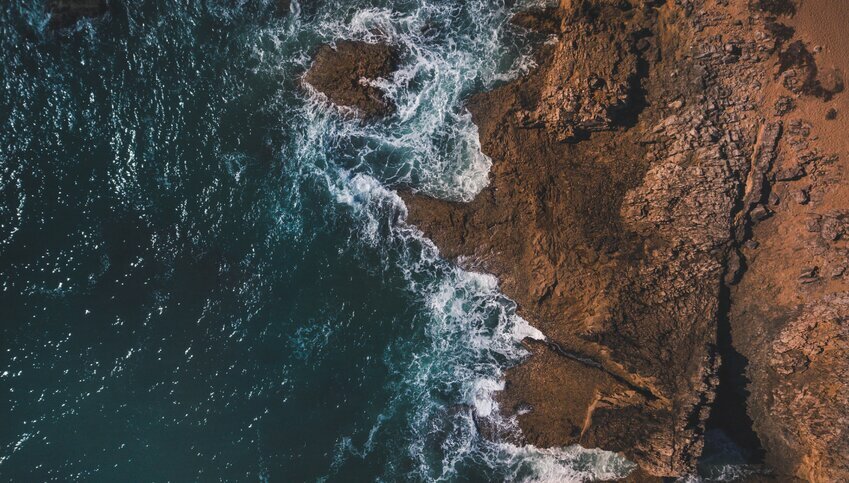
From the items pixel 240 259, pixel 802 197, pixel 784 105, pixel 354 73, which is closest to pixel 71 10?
pixel 354 73

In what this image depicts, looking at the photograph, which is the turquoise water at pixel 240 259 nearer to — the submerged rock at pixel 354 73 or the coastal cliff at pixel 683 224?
the submerged rock at pixel 354 73

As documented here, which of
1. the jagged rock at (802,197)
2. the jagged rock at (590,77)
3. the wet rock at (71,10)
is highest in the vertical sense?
the jagged rock at (590,77)

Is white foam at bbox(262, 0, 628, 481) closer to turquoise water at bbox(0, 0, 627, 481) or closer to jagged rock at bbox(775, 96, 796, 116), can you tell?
turquoise water at bbox(0, 0, 627, 481)

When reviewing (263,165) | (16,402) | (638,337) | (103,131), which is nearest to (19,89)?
(103,131)

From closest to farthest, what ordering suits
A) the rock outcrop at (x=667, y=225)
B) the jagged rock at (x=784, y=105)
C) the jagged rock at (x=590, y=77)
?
the jagged rock at (x=784, y=105) → the rock outcrop at (x=667, y=225) → the jagged rock at (x=590, y=77)

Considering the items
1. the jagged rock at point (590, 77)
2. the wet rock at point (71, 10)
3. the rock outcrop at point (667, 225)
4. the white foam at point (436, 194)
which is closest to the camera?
the rock outcrop at point (667, 225)

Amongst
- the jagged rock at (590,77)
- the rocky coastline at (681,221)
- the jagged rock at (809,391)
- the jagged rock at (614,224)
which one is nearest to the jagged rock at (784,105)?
the rocky coastline at (681,221)
